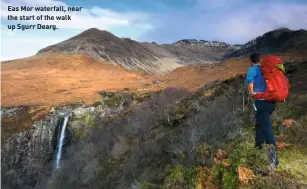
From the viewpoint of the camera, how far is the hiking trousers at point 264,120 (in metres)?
11.0

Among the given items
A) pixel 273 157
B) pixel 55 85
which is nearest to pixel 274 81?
pixel 273 157

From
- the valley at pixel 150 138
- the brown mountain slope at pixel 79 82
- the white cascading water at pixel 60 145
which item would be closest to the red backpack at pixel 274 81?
the valley at pixel 150 138

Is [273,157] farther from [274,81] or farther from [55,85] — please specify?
[55,85]

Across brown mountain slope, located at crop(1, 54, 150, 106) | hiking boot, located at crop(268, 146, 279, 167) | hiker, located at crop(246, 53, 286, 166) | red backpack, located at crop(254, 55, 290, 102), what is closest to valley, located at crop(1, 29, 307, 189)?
hiking boot, located at crop(268, 146, 279, 167)

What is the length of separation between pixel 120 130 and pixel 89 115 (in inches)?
1330

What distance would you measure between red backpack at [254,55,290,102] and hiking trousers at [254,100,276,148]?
24cm

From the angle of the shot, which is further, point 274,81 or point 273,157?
point 273,157

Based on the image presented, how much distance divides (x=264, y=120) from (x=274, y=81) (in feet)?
4.00

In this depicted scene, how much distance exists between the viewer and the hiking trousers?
11.0m

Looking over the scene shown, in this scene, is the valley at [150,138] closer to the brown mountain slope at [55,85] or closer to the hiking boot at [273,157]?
the hiking boot at [273,157]

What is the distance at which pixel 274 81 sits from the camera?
10.7 m

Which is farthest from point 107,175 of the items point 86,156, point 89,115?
point 89,115

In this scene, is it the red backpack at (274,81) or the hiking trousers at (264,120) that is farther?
the hiking trousers at (264,120)

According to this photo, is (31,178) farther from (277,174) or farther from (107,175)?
(277,174)
